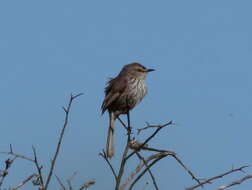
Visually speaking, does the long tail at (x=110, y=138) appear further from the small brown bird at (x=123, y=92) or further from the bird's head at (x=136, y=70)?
the bird's head at (x=136, y=70)

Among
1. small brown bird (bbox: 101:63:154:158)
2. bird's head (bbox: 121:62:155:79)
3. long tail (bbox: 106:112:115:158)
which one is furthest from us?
bird's head (bbox: 121:62:155:79)

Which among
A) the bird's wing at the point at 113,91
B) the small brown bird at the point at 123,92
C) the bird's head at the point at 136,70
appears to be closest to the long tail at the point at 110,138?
the small brown bird at the point at 123,92

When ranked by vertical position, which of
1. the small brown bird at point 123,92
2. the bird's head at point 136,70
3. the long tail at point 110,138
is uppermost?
the bird's head at point 136,70

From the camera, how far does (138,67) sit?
9641 mm

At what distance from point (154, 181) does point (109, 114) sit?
16.4 feet

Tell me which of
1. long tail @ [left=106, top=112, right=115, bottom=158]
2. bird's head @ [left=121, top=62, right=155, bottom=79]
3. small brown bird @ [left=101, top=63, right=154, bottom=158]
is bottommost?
long tail @ [left=106, top=112, right=115, bottom=158]

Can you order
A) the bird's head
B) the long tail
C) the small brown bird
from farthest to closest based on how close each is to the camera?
the bird's head, the small brown bird, the long tail

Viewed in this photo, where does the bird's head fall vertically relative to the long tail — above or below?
above

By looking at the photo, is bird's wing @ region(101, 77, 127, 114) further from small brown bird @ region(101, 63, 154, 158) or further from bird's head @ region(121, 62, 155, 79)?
bird's head @ region(121, 62, 155, 79)

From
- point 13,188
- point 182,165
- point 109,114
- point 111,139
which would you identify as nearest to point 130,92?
point 109,114

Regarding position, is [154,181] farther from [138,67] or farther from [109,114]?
[138,67]

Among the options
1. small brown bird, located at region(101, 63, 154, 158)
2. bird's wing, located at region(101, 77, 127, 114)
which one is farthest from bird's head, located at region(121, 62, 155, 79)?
bird's wing, located at region(101, 77, 127, 114)

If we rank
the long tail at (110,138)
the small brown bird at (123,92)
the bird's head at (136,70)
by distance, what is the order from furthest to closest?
the bird's head at (136,70) → the small brown bird at (123,92) → the long tail at (110,138)

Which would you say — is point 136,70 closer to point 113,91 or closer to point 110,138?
point 113,91
